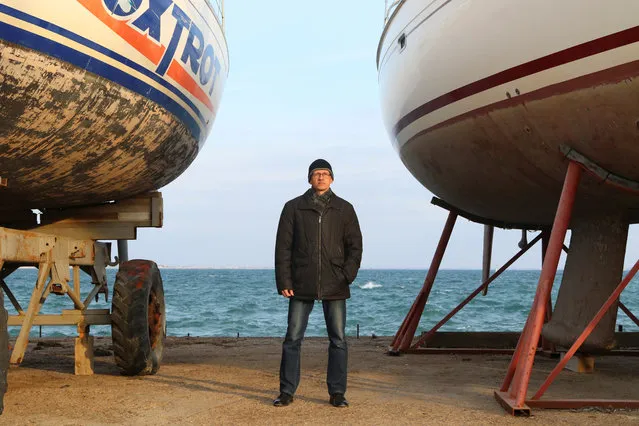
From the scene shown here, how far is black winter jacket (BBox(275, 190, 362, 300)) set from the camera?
5.24m

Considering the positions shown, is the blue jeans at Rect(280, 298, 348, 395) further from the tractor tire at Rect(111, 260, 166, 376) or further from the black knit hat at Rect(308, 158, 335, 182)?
the tractor tire at Rect(111, 260, 166, 376)

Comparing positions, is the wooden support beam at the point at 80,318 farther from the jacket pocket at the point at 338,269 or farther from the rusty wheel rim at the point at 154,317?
the jacket pocket at the point at 338,269

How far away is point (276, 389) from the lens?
6008 mm

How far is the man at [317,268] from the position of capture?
5242 millimetres

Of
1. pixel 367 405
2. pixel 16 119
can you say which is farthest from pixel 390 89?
pixel 16 119

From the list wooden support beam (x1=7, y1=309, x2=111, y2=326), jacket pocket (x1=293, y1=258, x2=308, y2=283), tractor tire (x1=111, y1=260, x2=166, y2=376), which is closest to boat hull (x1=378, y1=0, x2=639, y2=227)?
jacket pocket (x1=293, y1=258, x2=308, y2=283)

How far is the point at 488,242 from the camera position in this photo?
36.6 feet

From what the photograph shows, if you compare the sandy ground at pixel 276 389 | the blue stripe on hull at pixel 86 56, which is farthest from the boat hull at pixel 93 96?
the sandy ground at pixel 276 389

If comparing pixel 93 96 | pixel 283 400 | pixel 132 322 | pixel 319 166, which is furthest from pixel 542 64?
pixel 132 322

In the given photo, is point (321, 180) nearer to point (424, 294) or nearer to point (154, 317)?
point (154, 317)

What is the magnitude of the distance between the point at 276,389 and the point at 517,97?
9.61 feet

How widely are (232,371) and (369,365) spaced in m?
1.51

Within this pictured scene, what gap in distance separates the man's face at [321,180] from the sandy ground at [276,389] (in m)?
1.53

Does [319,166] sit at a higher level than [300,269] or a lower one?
higher
